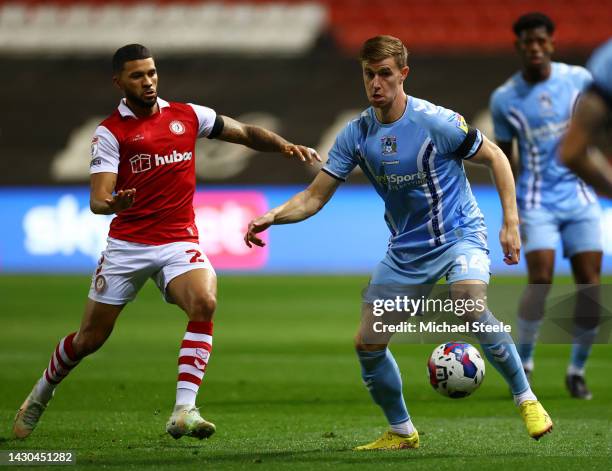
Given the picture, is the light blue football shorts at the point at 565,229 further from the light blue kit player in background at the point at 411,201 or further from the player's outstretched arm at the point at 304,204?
the player's outstretched arm at the point at 304,204

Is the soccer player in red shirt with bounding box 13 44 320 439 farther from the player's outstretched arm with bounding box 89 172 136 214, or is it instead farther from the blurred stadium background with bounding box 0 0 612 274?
the blurred stadium background with bounding box 0 0 612 274

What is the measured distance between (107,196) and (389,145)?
1.44 meters

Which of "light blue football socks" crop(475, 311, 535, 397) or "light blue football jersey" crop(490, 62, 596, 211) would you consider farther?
"light blue football jersey" crop(490, 62, 596, 211)

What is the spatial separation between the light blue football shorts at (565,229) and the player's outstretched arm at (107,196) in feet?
11.5

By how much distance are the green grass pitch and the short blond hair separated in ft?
6.24

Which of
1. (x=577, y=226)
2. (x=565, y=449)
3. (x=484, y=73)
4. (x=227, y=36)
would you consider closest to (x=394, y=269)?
(x=565, y=449)

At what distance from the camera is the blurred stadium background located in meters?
19.2

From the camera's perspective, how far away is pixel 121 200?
577 cm

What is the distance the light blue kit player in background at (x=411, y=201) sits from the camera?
5.79 m

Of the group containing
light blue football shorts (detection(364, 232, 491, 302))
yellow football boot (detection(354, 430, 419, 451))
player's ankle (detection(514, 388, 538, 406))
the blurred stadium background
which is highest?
the blurred stadium background

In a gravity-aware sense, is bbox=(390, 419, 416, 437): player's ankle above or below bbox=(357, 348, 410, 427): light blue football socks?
below

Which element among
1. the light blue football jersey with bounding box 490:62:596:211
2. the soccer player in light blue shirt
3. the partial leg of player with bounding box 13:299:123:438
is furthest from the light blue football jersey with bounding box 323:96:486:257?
the light blue football jersey with bounding box 490:62:596:211

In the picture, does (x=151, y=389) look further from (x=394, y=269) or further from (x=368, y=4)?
(x=368, y=4)

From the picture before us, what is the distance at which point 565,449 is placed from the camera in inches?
229
